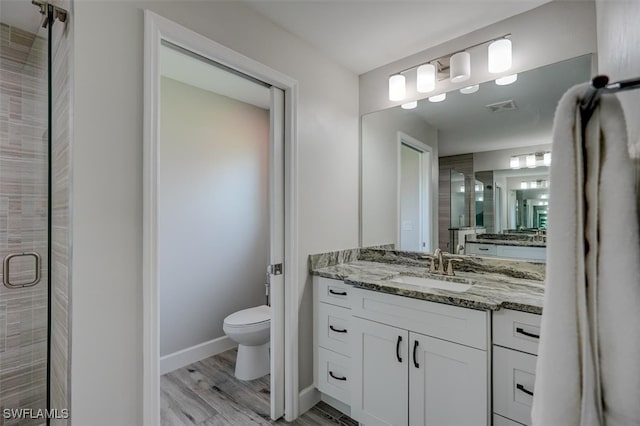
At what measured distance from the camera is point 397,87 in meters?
2.23

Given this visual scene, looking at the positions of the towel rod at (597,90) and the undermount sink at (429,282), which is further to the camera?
the undermount sink at (429,282)

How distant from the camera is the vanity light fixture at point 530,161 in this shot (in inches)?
70.6

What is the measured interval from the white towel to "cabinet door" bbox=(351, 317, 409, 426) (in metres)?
1.28

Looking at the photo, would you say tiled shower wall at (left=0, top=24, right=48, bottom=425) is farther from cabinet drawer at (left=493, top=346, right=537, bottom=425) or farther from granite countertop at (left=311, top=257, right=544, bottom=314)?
cabinet drawer at (left=493, top=346, right=537, bottom=425)

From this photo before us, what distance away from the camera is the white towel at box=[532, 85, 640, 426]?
34cm

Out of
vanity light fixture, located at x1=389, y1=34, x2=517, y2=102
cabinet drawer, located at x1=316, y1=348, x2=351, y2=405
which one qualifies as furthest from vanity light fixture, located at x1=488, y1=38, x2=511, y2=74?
cabinet drawer, located at x1=316, y1=348, x2=351, y2=405

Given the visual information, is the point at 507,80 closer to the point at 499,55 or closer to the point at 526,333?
the point at 499,55

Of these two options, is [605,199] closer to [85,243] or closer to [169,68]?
[85,243]

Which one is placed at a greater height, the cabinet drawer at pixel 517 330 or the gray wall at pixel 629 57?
the gray wall at pixel 629 57

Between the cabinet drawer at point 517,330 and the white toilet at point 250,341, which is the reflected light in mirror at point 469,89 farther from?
the white toilet at point 250,341

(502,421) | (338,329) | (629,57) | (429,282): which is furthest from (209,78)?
(502,421)

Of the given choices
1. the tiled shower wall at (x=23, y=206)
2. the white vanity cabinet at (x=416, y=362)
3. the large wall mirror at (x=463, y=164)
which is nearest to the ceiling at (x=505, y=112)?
the large wall mirror at (x=463, y=164)

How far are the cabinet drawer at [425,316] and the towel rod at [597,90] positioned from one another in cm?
120

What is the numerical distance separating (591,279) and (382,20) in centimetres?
193
